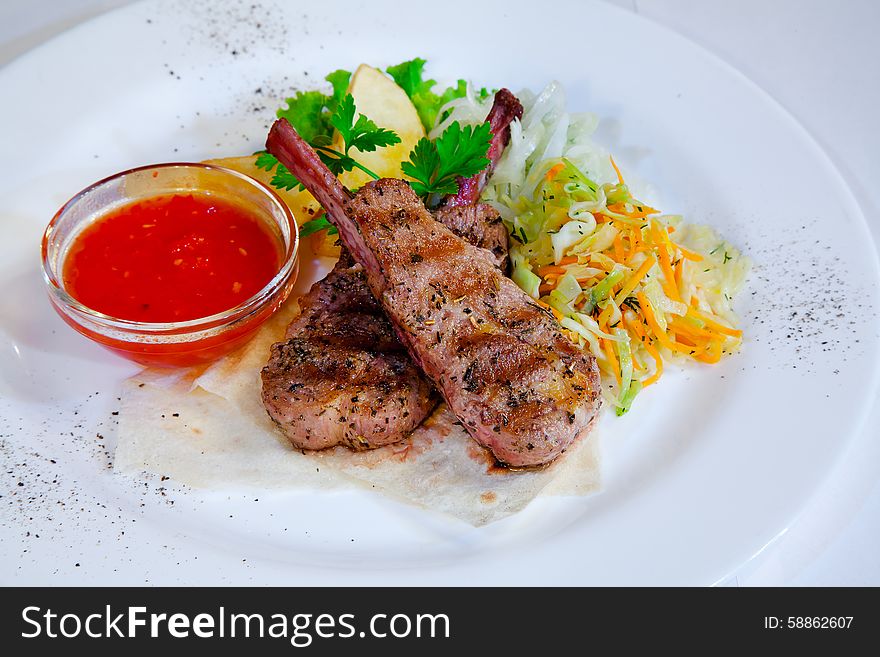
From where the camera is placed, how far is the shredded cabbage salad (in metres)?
4.46

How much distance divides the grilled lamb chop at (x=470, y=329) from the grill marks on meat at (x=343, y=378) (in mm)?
158

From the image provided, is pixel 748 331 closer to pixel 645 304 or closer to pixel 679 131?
pixel 645 304

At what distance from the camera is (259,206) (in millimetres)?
4746

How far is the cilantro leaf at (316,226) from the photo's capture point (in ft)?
15.8

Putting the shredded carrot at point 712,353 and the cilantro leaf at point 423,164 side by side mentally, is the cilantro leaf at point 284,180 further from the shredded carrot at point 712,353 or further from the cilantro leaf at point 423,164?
the shredded carrot at point 712,353

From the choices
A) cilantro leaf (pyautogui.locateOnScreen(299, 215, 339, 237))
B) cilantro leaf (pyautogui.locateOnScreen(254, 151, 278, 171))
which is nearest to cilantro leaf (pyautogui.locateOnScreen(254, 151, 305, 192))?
cilantro leaf (pyautogui.locateOnScreen(254, 151, 278, 171))

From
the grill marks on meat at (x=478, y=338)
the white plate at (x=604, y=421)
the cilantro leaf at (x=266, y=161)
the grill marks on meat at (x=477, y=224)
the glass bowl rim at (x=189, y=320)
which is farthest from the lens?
the cilantro leaf at (x=266, y=161)

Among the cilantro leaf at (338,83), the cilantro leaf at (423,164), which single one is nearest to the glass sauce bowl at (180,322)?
the cilantro leaf at (423,164)

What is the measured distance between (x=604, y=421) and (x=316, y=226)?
1962 mm

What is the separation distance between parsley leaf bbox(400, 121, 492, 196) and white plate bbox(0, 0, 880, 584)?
130cm

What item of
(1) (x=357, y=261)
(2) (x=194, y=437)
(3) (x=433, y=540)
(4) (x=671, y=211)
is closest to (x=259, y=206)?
(1) (x=357, y=261)

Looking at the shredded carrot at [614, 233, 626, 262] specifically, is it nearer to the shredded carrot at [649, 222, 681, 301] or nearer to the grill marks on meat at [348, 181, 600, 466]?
the shredded carrot at [649, 222, 681, 301]

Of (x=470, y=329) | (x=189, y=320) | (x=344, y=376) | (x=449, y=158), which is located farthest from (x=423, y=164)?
(x=189, y=320)

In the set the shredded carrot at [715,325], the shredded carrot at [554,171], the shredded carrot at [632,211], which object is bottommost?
the shredded carrot at [715,325]
